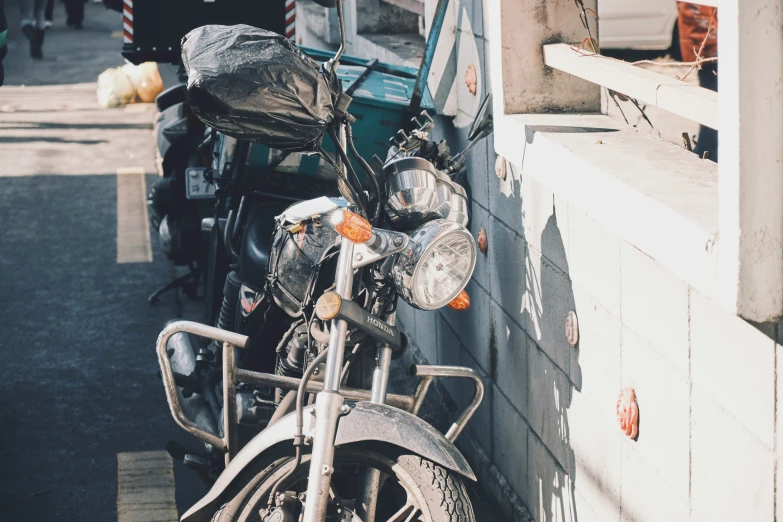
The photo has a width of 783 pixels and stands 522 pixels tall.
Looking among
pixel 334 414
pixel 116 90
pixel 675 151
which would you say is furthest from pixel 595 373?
pixel 116 90

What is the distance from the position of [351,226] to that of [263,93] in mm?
541

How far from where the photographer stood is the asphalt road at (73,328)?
4793 mm

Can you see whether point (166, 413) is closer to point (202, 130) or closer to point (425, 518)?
point (202, 130)

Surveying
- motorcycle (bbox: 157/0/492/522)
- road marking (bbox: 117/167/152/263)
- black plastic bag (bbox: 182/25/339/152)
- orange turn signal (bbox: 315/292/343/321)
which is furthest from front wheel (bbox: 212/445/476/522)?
road marking (bbox: 117/167/152/263)

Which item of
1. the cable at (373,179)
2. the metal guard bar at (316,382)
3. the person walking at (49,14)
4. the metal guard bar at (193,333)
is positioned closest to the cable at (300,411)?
the metal guard bar at (316,382)

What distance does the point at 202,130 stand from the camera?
265 inches

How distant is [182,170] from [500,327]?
3283mm

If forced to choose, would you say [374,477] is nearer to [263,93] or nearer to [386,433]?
[386,433]

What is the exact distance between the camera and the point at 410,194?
3.29 metres

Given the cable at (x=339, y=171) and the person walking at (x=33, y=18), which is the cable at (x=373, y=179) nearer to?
the cable at (x=339, y=171)

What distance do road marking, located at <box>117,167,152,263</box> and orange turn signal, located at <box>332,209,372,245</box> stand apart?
512 cm

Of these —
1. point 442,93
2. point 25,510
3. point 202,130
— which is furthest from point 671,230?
point 202,130

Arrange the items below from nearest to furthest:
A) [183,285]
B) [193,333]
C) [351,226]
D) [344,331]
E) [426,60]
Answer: [351,226] → [344,331] → [193,333] → [426,60] → [183,285]

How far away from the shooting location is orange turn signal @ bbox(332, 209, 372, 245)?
9.66 feet
